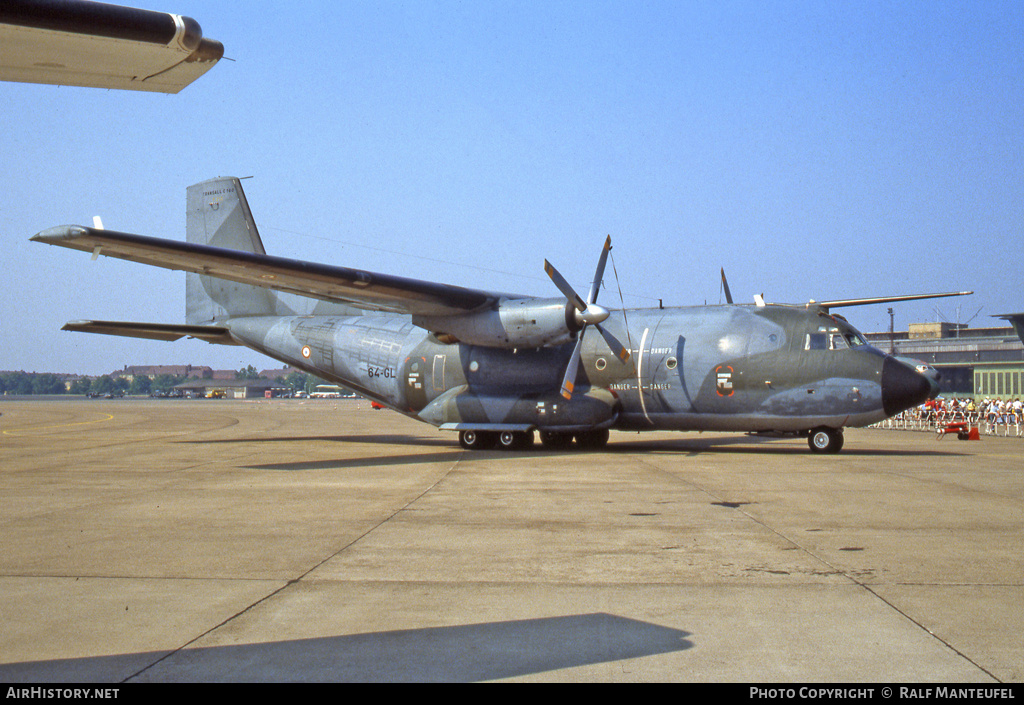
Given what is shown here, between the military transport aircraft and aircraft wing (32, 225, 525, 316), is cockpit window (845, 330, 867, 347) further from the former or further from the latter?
aircraft wing (32, 225, 525, 316)

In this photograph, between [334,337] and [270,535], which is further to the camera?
[334,337]

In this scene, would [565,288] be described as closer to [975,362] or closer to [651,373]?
[651,373]

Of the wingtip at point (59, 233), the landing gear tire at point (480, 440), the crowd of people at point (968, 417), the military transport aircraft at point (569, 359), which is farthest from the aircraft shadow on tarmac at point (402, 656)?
the crowd of people at point (968, 417)

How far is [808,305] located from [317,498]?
45.2 ft

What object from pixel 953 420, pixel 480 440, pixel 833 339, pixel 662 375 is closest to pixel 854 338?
pixel 833 339

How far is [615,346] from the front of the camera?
21500 millimetres

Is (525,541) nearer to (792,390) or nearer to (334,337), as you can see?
(792,390)

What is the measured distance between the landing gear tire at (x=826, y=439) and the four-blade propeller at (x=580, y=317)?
16.3 feet

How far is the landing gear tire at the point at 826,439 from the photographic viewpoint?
66.0 feet

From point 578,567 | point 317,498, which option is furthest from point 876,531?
point 317,498

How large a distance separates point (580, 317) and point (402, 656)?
16.1 metres

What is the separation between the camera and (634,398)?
21.3 m

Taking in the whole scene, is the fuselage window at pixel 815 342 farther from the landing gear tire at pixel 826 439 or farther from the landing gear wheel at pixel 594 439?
the landing gear wheel at pixel 594 439

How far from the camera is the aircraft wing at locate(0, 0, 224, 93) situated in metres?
3.06
